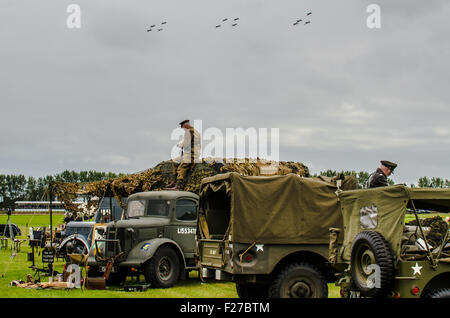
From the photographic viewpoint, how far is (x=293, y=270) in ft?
31.9

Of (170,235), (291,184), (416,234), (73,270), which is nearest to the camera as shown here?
(416,234)

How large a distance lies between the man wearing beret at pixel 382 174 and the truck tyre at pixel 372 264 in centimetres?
167

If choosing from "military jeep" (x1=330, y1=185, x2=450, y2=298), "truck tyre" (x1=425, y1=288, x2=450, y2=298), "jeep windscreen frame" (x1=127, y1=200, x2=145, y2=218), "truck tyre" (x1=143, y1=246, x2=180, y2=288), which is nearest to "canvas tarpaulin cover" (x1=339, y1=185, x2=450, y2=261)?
"military jeep" (x1=330, y1=185, x2=450, y2=298)

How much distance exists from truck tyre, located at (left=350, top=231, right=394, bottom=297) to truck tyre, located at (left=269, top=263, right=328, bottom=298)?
2.26 meters

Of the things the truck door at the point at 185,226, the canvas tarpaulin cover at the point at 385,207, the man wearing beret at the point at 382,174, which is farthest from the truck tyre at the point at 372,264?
the truck door at the point at 185,226

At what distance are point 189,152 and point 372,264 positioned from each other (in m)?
9.64

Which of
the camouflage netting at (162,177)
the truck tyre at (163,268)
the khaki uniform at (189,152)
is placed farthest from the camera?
the khaki uniform at (189,152)

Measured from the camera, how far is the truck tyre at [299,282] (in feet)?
31.6

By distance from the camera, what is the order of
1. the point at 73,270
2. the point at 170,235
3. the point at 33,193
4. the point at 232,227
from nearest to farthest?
1. the point at 232,227
2. the point at 73,270
3. the point at 170,235
4. the point at 33,193

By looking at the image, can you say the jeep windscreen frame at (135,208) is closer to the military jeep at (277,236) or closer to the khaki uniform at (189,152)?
the khaki uniform at (189,152)

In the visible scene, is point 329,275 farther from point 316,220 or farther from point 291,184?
point 291,184

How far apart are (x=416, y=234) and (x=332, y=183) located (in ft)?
10.3
